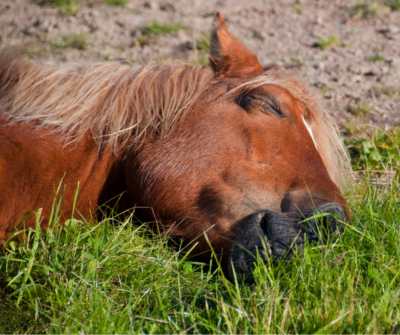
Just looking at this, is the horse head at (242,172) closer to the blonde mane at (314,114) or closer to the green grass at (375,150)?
the blonde mane at (314,114)

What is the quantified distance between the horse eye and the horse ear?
0.30m

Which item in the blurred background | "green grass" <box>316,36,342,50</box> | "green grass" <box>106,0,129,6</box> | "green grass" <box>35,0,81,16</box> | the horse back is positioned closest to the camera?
the horse back

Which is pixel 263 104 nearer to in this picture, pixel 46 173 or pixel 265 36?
pixel 46 173

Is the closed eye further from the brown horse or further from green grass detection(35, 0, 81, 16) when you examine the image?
green grass detection(35, 0, 81, 16)

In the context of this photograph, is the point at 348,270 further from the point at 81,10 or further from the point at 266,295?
the point at 81,10

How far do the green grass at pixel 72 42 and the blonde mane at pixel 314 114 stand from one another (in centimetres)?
364

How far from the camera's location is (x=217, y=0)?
6977 mm

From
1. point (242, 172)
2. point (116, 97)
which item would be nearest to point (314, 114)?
point (242, 172)

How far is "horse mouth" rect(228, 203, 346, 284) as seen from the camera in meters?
2.03

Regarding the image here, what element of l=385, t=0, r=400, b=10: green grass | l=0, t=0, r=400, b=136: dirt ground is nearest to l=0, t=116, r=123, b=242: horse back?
l=0, t=0, r=400, b=136: dirt ground

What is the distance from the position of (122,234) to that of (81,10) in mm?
5011

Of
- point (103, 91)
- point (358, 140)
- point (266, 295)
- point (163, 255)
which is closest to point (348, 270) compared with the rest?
point (266, 295)

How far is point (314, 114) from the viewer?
2826mm

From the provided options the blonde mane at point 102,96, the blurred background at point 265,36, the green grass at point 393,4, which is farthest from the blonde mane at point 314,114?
the green grass at point 393,4
